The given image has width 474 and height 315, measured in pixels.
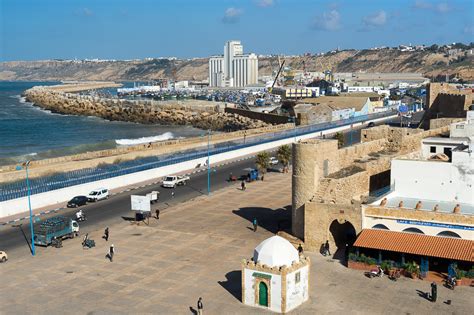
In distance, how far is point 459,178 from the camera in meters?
27.5

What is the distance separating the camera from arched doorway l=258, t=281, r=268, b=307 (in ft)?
70.0

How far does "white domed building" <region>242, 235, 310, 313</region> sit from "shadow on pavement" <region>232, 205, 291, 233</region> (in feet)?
31.0

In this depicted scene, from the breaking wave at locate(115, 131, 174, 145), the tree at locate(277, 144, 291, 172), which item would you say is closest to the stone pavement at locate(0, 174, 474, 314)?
the tree at locate(277, 144, 291, 172)

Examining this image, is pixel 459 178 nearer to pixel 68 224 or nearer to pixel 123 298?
pixel 123 298

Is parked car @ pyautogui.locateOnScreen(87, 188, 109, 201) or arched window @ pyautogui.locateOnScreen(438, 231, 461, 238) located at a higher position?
arched window @ pyautogui.locateOnScreen(438, 231, 461, 238)

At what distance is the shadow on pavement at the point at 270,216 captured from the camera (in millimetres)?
32125

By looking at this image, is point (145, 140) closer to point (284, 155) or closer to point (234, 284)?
point (284, 155)

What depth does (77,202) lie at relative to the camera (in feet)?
123

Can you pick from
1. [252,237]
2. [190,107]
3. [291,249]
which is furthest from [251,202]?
[190,107]

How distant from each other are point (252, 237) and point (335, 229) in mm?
4691

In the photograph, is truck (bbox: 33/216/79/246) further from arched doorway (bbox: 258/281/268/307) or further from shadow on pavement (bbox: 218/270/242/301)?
arched doorway (bbox: 258/281/268/307)

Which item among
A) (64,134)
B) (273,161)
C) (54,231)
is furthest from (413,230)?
(64,134)

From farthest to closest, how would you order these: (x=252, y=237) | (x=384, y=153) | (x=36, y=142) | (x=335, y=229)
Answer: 1. (x=36, y=142)
2. (x=384, y=153)
3. (x=252, y=237)
4. (x=335, y=229)

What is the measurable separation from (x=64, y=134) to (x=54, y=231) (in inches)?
2695
